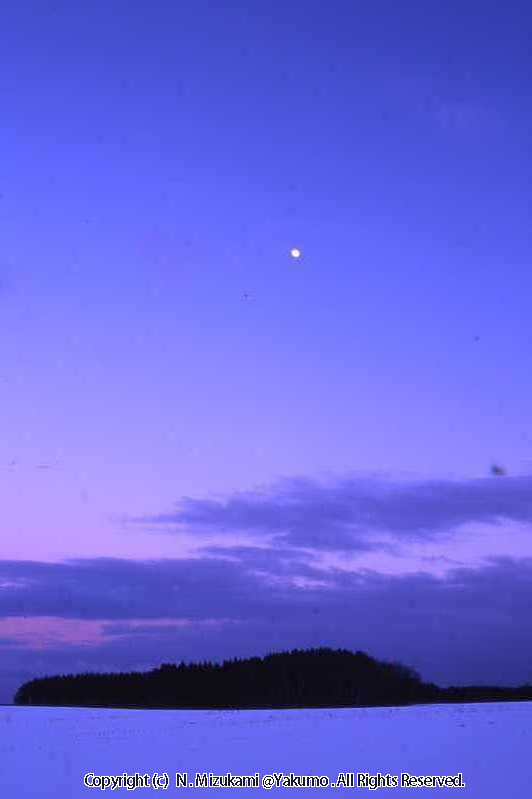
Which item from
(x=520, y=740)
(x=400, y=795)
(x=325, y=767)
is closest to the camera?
Result: (x=400, y=795)

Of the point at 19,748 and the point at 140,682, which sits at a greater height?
the point at 140,682

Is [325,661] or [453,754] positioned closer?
[453,754]

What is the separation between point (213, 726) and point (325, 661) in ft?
101

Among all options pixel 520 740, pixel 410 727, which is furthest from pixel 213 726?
pixel 520 740

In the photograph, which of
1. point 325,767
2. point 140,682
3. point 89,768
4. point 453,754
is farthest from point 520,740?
point 140,682

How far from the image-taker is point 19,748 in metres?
75.9

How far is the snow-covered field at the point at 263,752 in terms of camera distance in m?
48.6

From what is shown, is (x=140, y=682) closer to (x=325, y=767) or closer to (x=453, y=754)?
(x=453, y=754)

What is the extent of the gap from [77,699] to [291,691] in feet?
76.4

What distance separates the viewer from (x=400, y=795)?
40.9 m

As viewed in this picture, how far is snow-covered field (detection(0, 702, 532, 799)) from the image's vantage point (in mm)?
48625

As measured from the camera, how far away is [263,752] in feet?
196

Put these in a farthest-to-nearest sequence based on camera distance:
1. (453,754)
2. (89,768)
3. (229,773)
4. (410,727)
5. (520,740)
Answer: (410,727)
(520,740)
(453,754)
(89,768)
(229,773)

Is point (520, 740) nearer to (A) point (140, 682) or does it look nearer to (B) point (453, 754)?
(B) point (453, 754)
